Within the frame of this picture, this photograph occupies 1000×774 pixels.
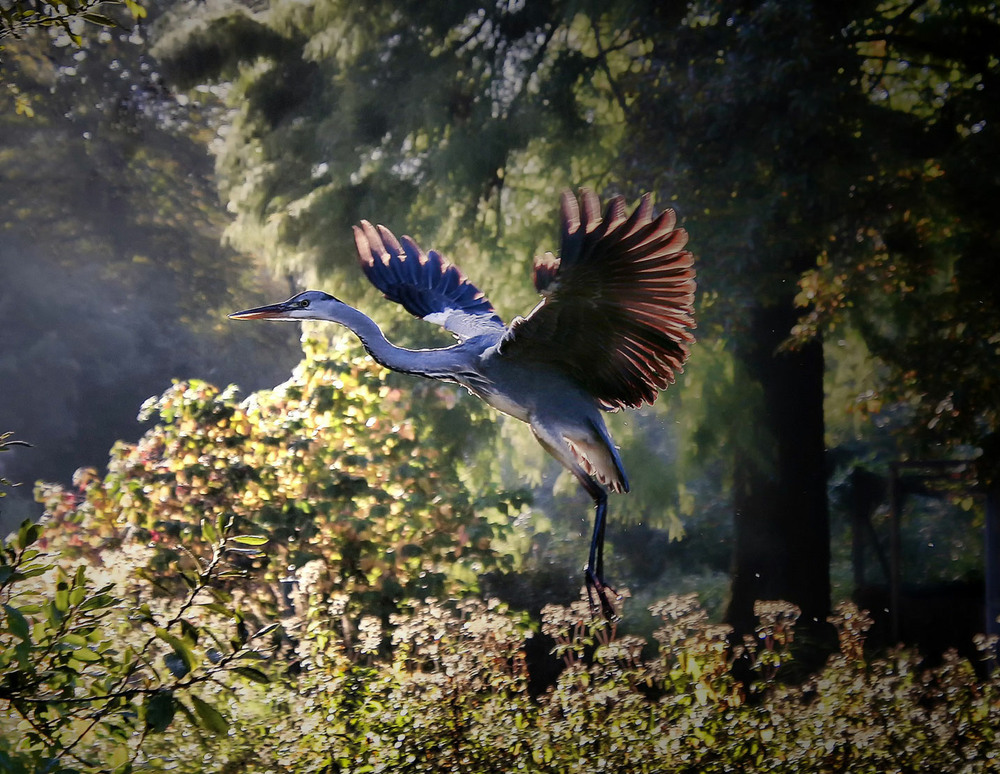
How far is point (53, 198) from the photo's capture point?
3238 mm

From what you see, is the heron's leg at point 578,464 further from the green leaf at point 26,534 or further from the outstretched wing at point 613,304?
the green leaf at point 26,534

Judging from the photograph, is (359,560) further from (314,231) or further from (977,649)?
(977,649)

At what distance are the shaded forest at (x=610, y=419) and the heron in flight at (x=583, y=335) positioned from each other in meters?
1.04

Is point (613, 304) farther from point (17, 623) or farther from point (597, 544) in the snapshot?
point (17, 623)

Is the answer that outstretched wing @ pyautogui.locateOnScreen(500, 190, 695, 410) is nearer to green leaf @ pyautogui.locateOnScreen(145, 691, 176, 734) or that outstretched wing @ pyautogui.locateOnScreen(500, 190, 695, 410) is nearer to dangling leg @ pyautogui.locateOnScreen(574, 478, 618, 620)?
dangling leg @ pyautogui.locateOnScreen(574, 478, 618, 620)

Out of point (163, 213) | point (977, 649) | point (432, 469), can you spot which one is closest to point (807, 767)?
point (977, 649)

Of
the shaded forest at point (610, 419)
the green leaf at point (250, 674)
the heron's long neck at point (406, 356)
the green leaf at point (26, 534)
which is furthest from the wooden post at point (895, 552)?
the green leaf at point (26, 534)

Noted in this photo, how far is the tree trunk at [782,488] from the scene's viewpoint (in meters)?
2.67

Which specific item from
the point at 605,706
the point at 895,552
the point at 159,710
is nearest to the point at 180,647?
the point at 159,710

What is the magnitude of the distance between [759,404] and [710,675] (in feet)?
2.61

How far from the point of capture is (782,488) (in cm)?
271

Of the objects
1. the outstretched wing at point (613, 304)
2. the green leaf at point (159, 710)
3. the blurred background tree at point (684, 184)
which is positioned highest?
the blurred background tree at point (684, 184)

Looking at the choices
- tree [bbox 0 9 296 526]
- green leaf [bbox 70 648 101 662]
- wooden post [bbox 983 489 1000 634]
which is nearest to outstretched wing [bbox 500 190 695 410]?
green leaf [bbox 70 648 101 662]

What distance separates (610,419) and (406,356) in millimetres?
1314
